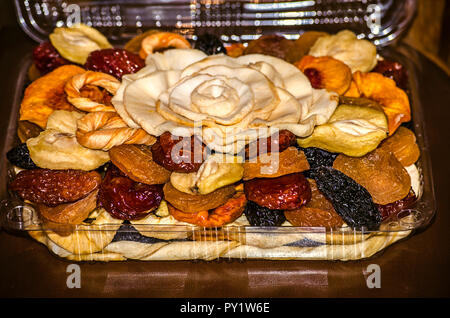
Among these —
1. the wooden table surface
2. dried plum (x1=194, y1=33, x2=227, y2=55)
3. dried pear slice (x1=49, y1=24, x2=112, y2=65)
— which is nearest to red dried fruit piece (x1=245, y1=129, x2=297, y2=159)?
the wooden table surface

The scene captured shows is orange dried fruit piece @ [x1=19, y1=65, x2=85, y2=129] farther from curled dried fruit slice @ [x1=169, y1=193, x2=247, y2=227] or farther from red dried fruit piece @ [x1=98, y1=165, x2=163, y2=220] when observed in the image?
curled dried fruit slice @ [x1=169, y1=193, x2=247, y2=227]

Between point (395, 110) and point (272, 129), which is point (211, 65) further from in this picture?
point (395, 110)

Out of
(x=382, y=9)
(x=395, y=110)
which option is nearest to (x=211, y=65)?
(x=395, y=110)

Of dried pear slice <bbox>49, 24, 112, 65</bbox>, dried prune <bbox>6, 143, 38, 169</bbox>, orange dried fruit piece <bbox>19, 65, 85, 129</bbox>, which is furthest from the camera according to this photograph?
dried pear slice <bbox>49, 24, 112, 65</bbox>

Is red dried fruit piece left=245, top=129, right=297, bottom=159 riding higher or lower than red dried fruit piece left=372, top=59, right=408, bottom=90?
lower

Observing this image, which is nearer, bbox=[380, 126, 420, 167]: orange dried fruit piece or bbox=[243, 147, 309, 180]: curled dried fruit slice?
bbox=[243, 147, 309, 180]: curled dried fruit slice

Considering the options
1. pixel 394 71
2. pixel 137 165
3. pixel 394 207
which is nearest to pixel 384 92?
pixel 394 71
